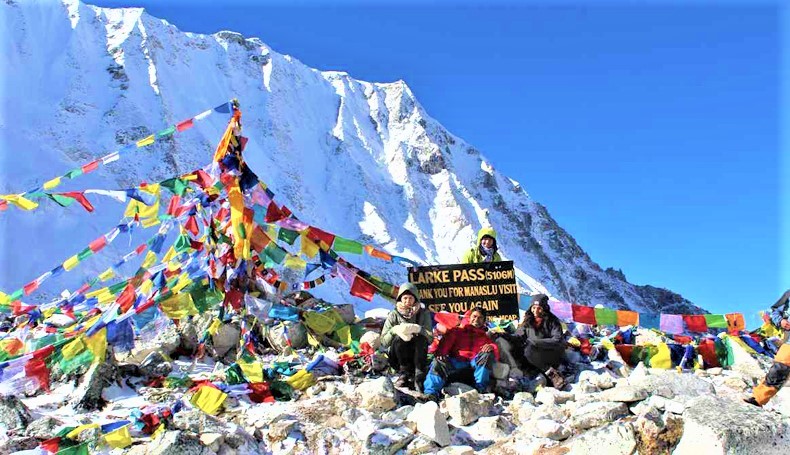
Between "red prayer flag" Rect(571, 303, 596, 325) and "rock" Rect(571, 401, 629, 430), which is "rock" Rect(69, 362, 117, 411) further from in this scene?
"red prayer flag" Rect(571, 303, 596, 325)

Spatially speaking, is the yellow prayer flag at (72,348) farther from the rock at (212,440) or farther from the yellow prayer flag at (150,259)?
the yellow prayer flag at (150,259)

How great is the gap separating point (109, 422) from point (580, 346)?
448 centimetres

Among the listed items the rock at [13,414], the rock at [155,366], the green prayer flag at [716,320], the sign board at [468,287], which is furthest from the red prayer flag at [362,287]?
the green prayer flag at [716,320]

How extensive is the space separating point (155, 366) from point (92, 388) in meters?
0.90

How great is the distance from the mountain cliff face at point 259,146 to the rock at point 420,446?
34812mm

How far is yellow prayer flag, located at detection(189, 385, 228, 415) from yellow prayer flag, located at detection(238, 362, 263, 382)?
1.77 feet

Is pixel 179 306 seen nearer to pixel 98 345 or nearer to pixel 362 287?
pixel 98 345

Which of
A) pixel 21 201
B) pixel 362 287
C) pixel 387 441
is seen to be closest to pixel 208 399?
pixel 387 441

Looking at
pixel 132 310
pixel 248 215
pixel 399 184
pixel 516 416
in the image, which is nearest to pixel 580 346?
pixel 516 416

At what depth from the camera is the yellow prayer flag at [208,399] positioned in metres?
4.77

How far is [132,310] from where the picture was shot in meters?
5.88

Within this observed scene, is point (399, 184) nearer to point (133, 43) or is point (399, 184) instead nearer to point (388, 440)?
point (133, 43)

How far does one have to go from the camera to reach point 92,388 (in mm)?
5059

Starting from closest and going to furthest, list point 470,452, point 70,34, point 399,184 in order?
point 470,452 → point 70,34 → point 399,184
